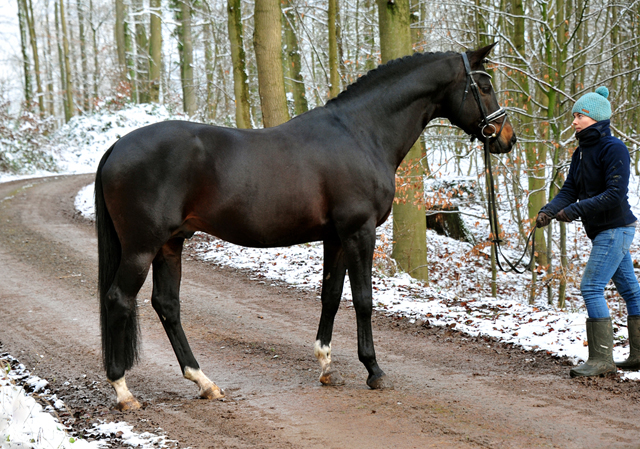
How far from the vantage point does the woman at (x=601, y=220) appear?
427cm

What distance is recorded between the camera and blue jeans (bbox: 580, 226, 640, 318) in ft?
14.3

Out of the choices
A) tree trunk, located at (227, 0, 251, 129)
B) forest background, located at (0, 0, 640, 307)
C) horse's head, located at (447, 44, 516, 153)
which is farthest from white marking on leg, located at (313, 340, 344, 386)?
tree trunk, located at (227, 0, 251, 129)

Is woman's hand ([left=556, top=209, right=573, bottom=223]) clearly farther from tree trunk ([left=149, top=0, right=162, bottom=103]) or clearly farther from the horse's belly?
tree trunk ([left=149, top=0, right=162, bottom=103])

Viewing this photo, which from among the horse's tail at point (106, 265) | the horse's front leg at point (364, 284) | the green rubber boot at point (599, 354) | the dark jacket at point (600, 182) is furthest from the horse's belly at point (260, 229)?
the green rubber boot at point (599, 354)

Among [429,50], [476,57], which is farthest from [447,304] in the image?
[429,50]

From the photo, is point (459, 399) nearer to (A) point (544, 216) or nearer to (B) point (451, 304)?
(A) point (544, 216)

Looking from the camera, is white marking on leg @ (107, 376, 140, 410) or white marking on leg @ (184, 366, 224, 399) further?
white marking on leg @ (184, 366, 224, 399)

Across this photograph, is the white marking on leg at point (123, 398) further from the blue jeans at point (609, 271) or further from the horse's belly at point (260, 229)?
the blue jeans at point (609, 271)

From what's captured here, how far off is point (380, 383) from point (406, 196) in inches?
202

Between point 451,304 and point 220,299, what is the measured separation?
3.07 meters

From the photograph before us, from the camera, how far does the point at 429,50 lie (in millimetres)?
13406

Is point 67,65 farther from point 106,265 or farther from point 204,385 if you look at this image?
point 204,385

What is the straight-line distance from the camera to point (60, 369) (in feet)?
16.1

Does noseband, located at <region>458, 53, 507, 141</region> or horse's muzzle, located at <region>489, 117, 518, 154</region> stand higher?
noseband, located at <region>458, 53, 507, 141</region>
